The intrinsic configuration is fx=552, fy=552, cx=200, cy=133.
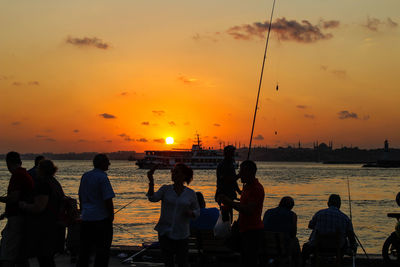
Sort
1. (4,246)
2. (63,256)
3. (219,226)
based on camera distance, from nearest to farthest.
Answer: (4,246) → (219,226) → (63,256)

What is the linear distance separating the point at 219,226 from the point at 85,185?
5.80 feet

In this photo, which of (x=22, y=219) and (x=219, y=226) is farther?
(x=219, y=226)

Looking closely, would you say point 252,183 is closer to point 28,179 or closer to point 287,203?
point 287,203

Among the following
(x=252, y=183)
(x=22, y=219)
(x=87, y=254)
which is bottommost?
(x=87, y=254)

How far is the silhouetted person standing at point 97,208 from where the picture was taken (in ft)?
21.2

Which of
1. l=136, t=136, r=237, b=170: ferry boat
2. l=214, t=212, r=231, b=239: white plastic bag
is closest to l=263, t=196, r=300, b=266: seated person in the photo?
l=214, t=212, r=231, b=239: white plastic bag

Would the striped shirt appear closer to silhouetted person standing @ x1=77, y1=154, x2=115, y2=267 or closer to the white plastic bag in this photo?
the white plastic bag

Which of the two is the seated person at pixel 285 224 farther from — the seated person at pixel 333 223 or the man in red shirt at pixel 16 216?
the man in red shirt at pixel 16 216

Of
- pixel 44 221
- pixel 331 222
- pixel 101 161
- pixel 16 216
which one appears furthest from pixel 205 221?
pixel 16 216

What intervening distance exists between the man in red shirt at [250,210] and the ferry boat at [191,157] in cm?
12388

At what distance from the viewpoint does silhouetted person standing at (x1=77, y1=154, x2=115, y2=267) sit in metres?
6.45

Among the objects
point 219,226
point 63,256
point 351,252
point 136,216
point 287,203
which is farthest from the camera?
point 136,216

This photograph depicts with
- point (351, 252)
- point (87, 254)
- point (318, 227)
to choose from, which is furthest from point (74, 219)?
point (351, 252)

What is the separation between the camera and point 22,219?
20.7 ft
